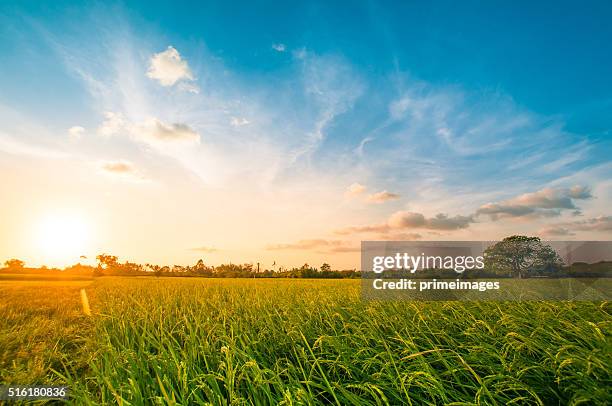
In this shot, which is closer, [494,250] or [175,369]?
[175,369]

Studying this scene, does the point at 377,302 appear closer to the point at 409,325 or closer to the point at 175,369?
the point at 409,325

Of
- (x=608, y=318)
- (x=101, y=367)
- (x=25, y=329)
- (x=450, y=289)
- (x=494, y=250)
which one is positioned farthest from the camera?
(x=494, y=250)

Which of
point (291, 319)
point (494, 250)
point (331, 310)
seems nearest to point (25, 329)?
point (291, 319)

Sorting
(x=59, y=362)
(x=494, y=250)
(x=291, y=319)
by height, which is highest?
(x=494, y=250)

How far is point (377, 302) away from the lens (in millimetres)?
6672

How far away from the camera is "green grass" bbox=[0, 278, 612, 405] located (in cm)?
282

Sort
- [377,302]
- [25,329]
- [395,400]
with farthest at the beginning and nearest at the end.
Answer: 1. [377,302]
2. [25,329]
3. [395,400]

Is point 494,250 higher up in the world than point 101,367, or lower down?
higher up

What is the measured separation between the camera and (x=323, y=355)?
160 inches

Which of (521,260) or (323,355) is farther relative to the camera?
(521,260)

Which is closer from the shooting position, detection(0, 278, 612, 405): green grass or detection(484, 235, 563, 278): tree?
detection(0, 278, 612, 405): green grass

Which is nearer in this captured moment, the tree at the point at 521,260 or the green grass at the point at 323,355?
the green grass at the point at 323,355

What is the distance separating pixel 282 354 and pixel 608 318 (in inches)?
171

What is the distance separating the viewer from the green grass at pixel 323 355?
9.25 ft
